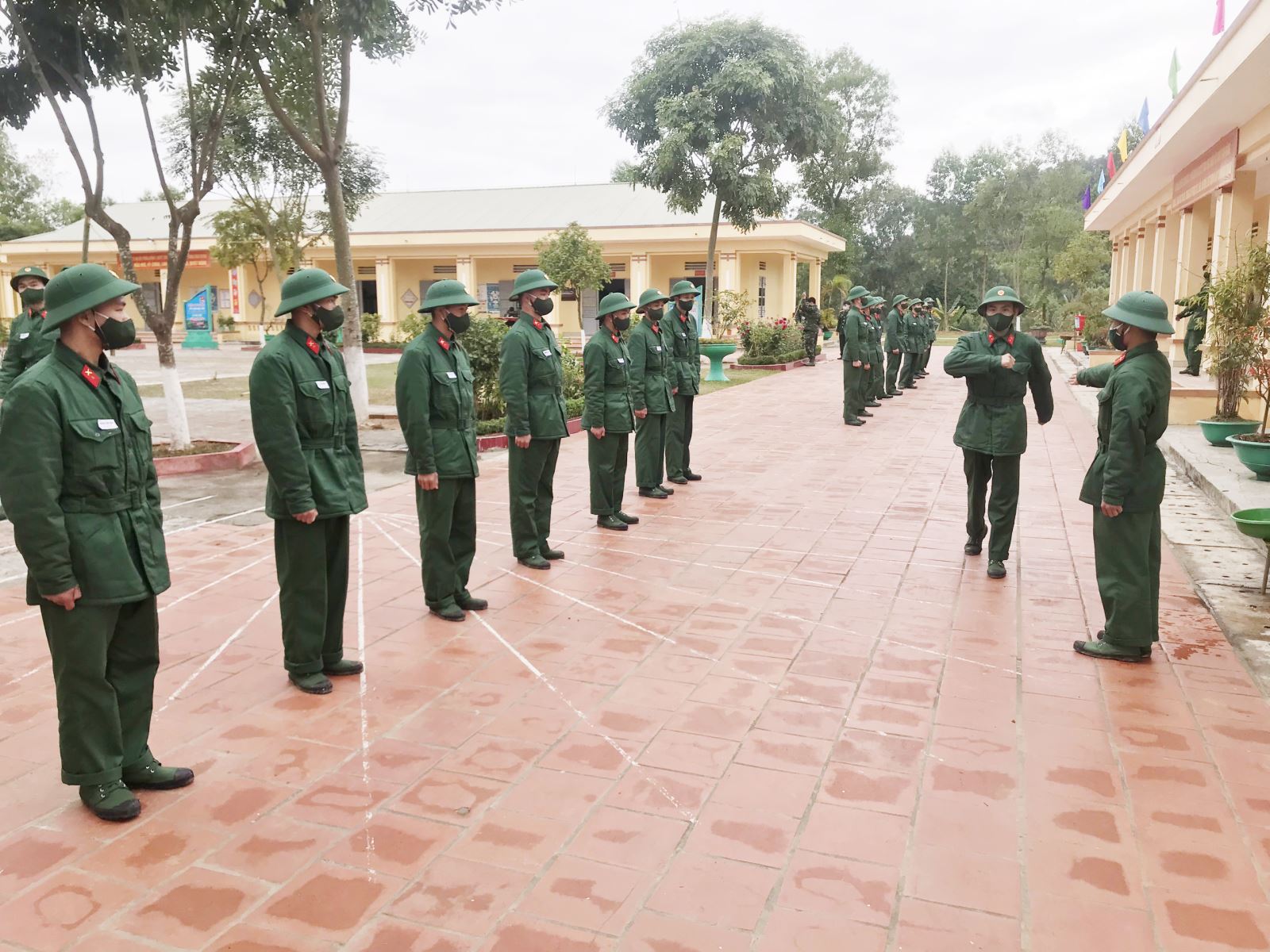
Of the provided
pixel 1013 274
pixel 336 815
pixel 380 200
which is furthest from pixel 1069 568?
pixel 1013 274

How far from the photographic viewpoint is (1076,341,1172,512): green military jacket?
14.5ft

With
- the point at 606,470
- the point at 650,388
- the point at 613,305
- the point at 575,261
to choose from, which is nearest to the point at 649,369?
the point at 650,388

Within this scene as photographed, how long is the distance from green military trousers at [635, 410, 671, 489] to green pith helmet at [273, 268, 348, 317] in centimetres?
418

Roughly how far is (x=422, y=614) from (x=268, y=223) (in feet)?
80.4

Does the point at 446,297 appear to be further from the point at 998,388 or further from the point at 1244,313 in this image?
the point at 1244,313

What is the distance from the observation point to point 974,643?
4.86 metres

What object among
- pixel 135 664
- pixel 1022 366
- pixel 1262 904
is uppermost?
pixel 1022 366

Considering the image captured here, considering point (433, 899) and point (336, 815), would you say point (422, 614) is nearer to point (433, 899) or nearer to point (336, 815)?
point (336, 815)

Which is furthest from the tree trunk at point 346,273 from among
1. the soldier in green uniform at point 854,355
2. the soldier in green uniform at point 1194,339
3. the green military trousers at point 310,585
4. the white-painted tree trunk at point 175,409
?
the soldier in green uniform at point 1194,339

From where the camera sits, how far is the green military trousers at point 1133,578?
4535mm

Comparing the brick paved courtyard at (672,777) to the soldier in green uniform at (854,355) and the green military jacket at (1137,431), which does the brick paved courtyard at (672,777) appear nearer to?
the green military jacket at (1137,431)

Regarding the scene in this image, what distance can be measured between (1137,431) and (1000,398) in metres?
1.69

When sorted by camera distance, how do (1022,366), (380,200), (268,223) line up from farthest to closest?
(380,200) → (268,223) → (1022,366)

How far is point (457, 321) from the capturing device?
5.21 m
